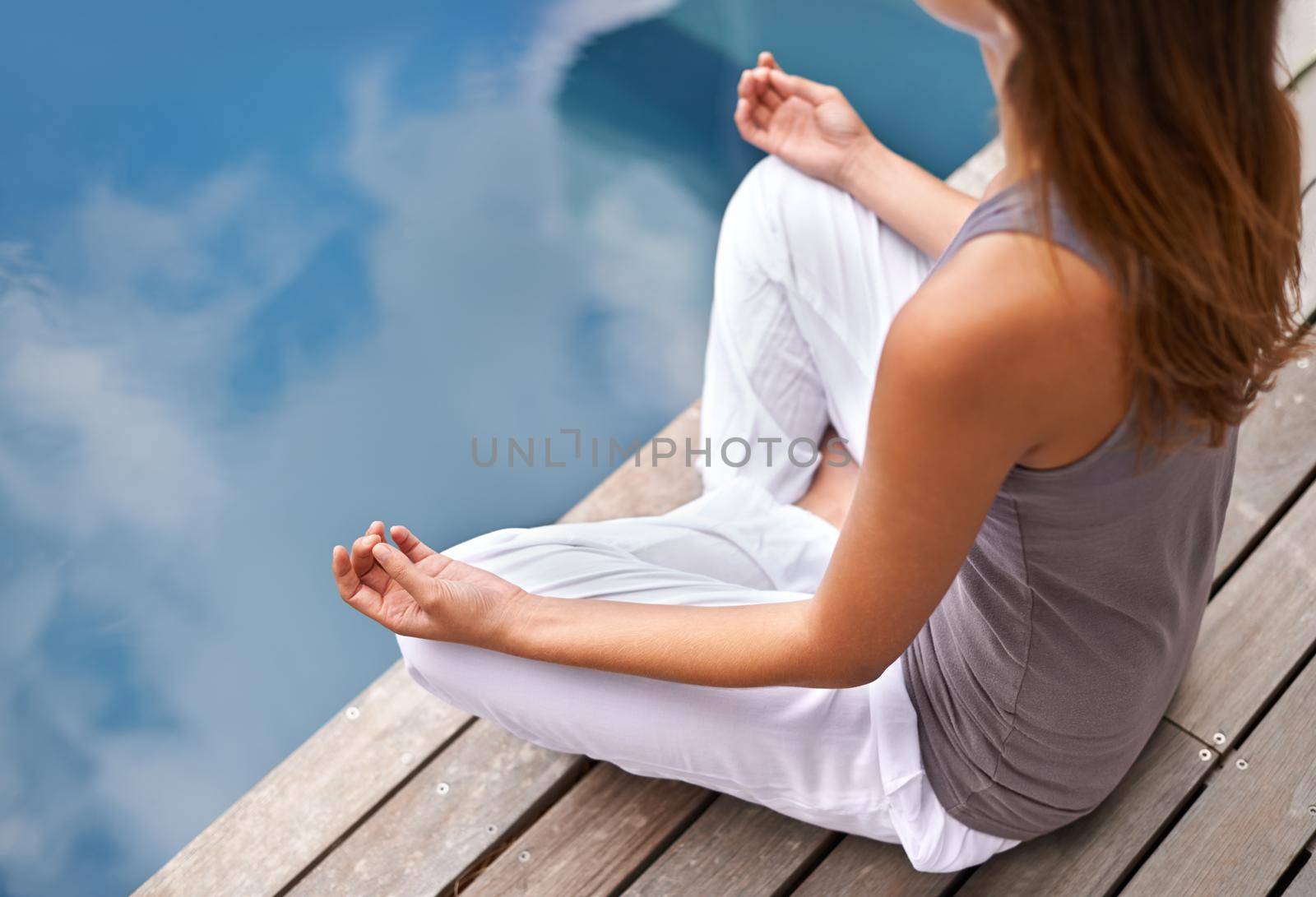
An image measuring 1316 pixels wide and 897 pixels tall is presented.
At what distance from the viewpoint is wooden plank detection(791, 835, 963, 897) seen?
1024 mm

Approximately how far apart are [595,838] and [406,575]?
1.23ft

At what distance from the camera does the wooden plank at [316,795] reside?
3.59 feet

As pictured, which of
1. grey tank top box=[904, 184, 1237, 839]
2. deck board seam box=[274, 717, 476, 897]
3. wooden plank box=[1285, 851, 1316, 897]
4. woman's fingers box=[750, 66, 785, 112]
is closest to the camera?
grey tank top box=[904, 184, 1237, 839]

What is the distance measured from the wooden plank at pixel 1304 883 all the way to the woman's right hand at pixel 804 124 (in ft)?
2.49

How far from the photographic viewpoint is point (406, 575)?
87 centimetres

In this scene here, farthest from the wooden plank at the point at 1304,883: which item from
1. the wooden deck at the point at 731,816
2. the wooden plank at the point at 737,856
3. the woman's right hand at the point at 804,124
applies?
the woman's right hand at the point at 804,124

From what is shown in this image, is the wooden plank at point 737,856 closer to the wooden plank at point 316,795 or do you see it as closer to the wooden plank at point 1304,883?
the wooden plank at point 316,795

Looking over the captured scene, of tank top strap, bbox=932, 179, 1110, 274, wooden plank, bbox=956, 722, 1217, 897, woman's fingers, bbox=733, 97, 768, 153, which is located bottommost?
wooden plank, bbox=956, 722, 1217, 897

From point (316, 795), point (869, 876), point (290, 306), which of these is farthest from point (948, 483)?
point (290, 306)

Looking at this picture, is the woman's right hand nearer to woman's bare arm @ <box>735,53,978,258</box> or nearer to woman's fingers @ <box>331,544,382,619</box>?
woman's bare arm @ <box>735,53,978,258</box>

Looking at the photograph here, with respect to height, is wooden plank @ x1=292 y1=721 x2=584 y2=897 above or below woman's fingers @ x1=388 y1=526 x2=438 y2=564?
below

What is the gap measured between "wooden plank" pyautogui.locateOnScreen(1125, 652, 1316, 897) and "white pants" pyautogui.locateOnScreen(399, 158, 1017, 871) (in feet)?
0.61

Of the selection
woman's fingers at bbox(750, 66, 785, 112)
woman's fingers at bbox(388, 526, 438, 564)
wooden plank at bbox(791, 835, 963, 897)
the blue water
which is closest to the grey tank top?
wooden plank at bbox(791, 835, 963, 897)

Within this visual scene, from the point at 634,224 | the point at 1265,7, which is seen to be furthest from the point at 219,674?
the point at 1265,7
